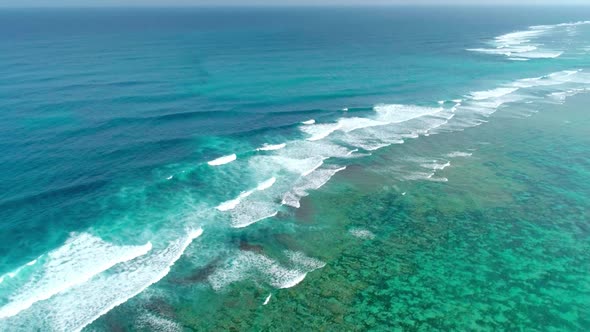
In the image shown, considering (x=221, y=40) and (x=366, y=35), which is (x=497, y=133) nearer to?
(x=221, y=40)

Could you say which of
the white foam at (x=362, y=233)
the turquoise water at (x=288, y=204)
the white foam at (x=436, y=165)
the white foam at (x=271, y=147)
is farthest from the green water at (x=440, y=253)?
the white foam at (x=271, y=147)

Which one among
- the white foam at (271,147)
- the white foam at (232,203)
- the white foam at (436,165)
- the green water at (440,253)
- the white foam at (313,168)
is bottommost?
the green water at (440,253)

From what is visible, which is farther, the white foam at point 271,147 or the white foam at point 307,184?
the white foam at point 271,147

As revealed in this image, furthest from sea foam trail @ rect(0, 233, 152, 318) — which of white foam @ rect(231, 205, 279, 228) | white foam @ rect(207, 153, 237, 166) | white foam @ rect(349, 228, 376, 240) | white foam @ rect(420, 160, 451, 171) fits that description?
white foam @ rect(420, 160, 451, 171)

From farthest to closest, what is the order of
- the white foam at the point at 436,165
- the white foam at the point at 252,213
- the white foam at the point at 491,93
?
the white foam at the point at 491,93 < the white foam at the point at 436,165 < the white foam at the point at 252,213

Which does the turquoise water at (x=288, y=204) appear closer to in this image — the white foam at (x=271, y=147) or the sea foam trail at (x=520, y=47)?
the white foam at (x=271, y=147)

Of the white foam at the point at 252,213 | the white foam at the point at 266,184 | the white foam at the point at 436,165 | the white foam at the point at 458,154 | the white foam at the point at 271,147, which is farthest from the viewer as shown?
the white foam at the point at 271,147
